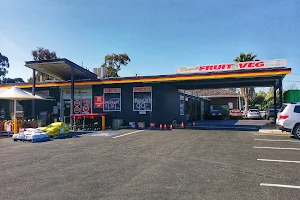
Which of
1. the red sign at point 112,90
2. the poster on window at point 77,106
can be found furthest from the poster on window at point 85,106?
the red sign at point 112,90

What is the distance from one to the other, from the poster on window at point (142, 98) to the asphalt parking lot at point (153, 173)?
944 cm

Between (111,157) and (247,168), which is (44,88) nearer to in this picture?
(111,157)

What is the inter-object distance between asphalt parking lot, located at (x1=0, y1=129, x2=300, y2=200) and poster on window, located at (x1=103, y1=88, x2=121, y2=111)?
1016 cm

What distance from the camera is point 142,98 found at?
1867cm

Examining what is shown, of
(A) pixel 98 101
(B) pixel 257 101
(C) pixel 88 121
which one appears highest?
(B) pixel 257 101

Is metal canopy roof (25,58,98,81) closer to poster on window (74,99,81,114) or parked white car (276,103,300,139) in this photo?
poster on window (74,99,81,114)

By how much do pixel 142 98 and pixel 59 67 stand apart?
6752mm

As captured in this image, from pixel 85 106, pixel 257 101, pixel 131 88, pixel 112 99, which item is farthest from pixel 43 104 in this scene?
pixel 257 101

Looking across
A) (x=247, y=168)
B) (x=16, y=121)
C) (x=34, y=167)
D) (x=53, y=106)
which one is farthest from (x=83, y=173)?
(x=53, y=106)

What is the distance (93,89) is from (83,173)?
47.6 ft

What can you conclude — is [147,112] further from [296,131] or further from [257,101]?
[257,101]

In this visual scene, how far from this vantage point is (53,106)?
2125 centimetres

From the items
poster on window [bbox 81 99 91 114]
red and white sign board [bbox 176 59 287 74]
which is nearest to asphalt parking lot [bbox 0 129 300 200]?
red and white sign board [bbox 176 59 287 74]

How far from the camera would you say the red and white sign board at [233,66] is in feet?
48.5
